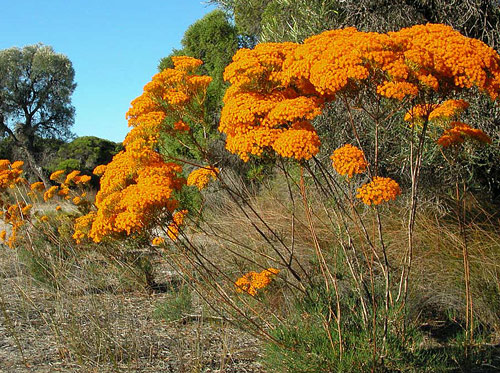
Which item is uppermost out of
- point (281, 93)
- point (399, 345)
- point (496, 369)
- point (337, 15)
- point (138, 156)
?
point (337, 15)

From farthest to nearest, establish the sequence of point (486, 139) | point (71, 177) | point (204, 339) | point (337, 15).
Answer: point (337, 15) < point (71, 177) < point (204, 339) < point (486, 139)

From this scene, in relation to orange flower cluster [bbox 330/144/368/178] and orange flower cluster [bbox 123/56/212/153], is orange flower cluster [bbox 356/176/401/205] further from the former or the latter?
orange flower cluster [bbox 123/56/212/153]

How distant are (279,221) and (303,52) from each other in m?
3.93

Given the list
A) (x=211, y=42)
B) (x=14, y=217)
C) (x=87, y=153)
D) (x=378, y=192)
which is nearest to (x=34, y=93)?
(x=87, y=153)

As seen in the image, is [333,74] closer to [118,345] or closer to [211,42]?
[118,345]

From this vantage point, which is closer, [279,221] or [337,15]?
[279,221]

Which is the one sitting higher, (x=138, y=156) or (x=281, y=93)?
(x=281, y=93)

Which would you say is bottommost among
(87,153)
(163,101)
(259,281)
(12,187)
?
(259,281)

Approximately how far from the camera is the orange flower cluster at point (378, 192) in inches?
91.9

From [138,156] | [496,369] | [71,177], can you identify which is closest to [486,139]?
[496,369]

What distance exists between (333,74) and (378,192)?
61 centimetres

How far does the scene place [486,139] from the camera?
2.97 meters

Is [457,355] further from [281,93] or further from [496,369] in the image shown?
[281,93]

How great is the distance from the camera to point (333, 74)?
2295mm
